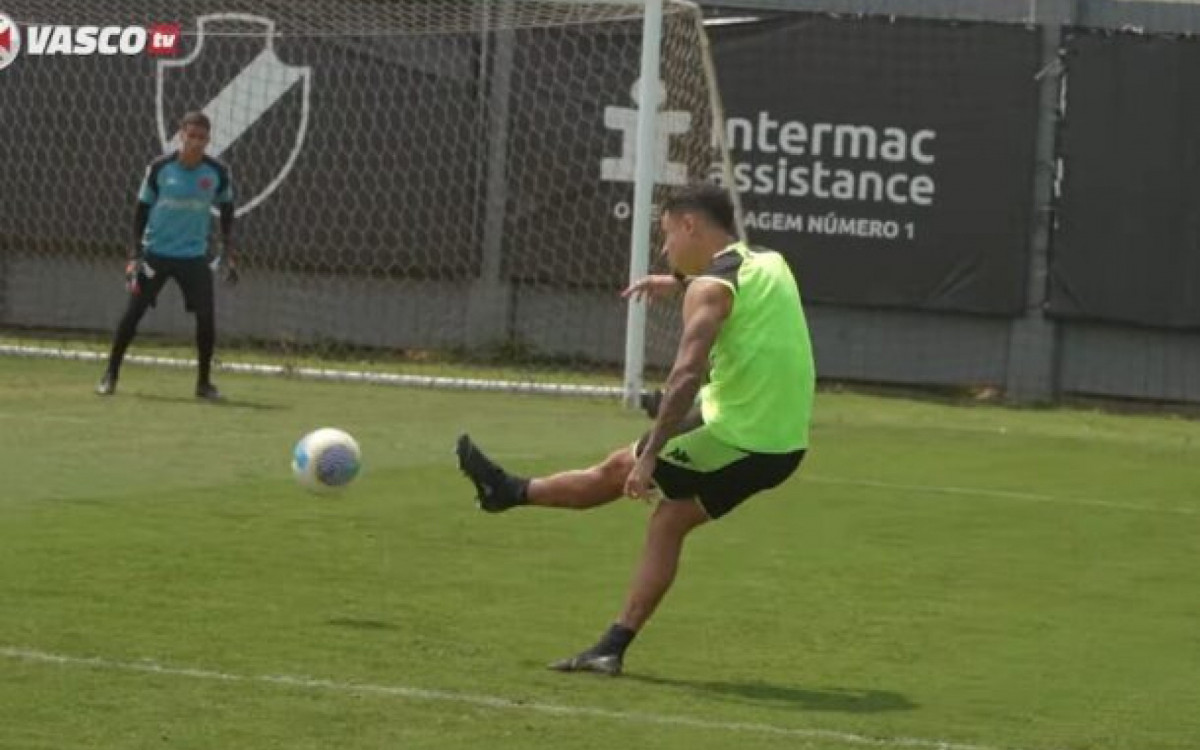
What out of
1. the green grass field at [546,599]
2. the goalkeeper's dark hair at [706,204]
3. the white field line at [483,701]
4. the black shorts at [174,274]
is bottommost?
the green grass field at [546,599]

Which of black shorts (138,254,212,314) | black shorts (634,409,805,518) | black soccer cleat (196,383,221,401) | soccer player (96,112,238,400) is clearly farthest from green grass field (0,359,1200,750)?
black shorts (138,254,212,314)

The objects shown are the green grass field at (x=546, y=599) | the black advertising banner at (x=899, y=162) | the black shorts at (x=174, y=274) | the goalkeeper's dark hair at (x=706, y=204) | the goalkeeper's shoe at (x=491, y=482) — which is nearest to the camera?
the green grass field at (x=546, y=599)

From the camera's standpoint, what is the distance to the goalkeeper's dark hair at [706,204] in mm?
10195

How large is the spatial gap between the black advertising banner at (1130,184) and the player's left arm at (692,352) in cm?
1380

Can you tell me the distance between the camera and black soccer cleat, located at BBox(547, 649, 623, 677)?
33.0ft

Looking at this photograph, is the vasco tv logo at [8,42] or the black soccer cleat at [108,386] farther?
the vasco tv logo at [8,42]

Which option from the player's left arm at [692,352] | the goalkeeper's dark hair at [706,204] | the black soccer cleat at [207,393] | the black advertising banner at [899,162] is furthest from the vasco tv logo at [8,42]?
the player's left arm at [692,352]

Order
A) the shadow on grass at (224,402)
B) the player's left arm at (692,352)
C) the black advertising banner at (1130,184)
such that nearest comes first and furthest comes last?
the player's left arm at (692,352) < the shadow on grass at (224,402) < the black advertising banner at (1130,184)

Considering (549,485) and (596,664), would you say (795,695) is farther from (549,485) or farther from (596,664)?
(549,485)

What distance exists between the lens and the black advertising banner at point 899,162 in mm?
23625

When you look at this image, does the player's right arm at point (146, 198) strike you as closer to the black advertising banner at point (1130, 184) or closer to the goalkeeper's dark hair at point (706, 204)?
the black advertising banner at point (1130, 184)

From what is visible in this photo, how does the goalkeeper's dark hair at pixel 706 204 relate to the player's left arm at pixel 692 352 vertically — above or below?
above

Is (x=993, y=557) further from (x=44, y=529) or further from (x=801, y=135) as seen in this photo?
(x=801, y=135)

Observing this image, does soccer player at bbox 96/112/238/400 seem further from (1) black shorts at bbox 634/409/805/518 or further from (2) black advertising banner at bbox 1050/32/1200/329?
(1) black shorts at bbox 634/409/805/518
